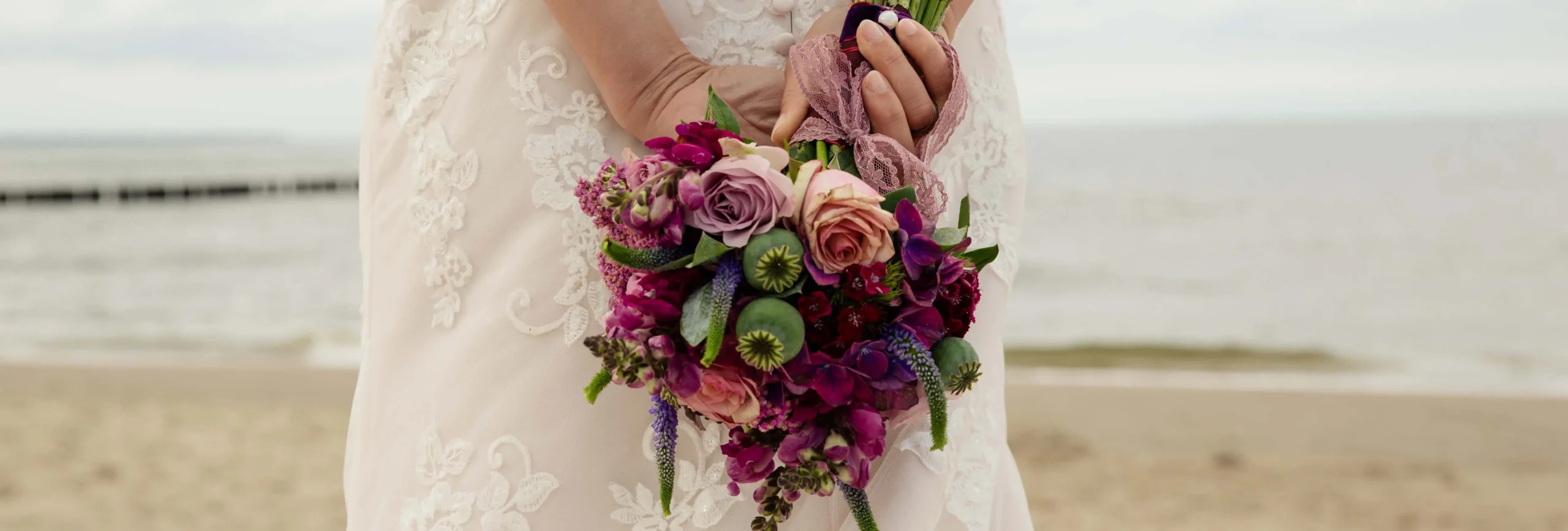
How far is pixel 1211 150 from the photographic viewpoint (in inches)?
961

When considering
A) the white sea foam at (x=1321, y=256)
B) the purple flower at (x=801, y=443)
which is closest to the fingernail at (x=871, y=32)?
the purple flower at (x=801, y=443)

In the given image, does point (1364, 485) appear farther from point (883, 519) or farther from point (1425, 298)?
point (1425, 298)

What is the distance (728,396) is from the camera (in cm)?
101

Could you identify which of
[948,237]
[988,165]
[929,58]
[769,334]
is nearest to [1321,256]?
[988,165]

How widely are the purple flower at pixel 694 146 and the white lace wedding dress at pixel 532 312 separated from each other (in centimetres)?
31

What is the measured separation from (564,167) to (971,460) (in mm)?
640

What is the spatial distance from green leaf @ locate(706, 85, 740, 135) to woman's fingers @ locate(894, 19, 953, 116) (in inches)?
8.7

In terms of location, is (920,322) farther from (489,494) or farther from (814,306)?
(489,494)

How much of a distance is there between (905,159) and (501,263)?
1.75ft

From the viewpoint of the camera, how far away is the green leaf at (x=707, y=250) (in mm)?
969

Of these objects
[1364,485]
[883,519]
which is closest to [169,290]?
[1364,485]

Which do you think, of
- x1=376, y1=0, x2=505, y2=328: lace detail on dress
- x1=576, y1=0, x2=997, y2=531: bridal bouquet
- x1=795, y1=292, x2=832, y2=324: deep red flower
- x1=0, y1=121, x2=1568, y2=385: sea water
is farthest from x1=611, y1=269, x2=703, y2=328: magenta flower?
x1=0, y1=121, x2=1568, y2=385: sea water

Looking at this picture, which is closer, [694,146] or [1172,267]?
[694,146]

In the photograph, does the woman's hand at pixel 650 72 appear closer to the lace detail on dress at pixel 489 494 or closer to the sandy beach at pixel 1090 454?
the lace detail on dress at pixel 489 494
